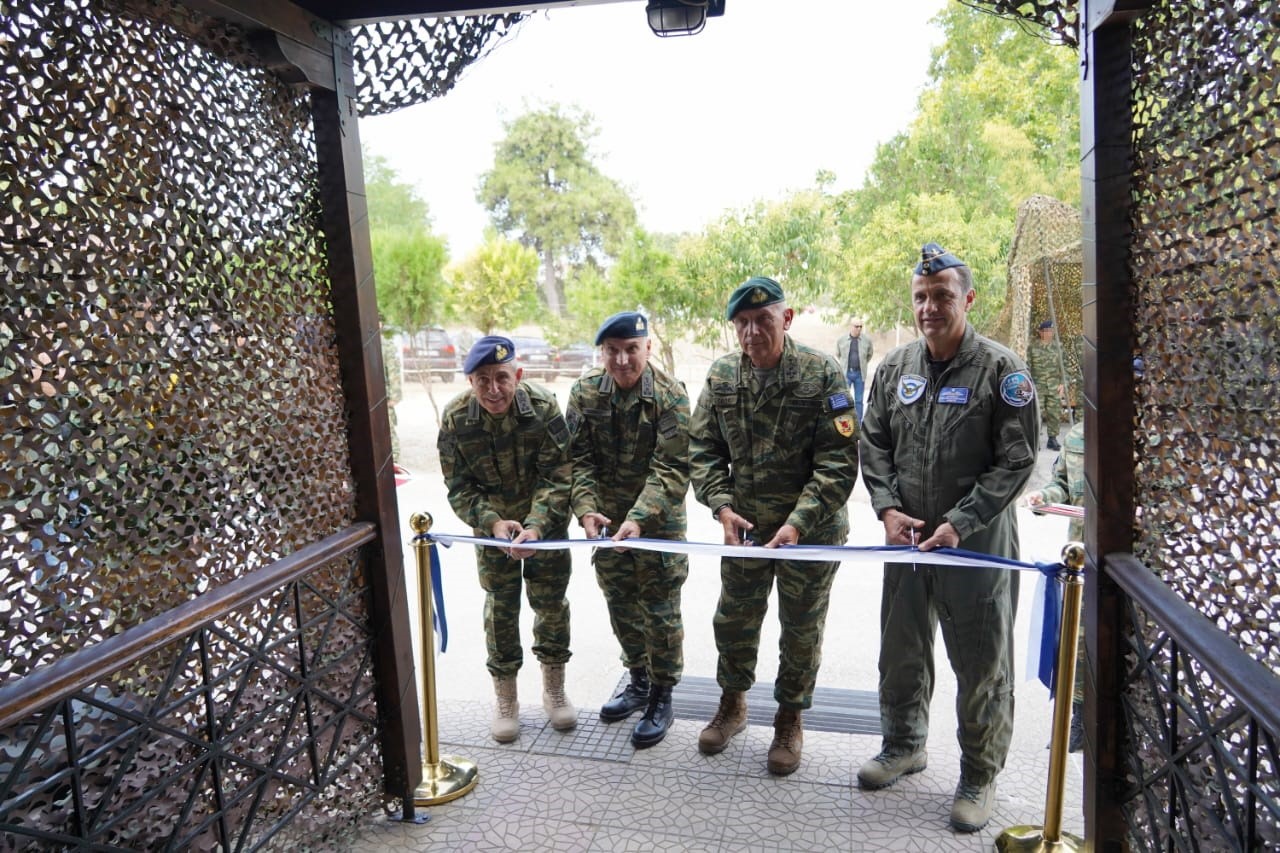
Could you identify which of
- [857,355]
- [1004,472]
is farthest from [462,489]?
[857,355]

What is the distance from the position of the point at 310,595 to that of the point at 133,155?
56.1 inches

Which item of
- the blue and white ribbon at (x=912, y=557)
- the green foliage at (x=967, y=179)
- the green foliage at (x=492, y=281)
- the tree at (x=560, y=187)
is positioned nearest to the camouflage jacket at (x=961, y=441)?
the blue and white ribbon at (x=912, y=557)

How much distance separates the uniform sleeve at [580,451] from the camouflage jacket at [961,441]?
1194mm

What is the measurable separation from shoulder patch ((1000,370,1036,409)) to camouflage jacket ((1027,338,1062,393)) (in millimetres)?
8209

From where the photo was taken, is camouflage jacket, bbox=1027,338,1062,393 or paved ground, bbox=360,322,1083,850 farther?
camouflage jacket, bbox=1027,338,1062,393

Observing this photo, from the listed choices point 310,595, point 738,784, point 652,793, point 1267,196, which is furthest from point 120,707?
point 1267,196

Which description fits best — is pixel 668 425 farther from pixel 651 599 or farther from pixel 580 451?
pixel 651 599

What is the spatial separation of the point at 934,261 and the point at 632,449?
146 cm

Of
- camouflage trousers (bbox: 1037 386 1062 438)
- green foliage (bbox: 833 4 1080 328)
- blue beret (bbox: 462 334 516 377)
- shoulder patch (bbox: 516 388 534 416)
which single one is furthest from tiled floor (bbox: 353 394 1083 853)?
green foliage (bbox: 833 4 1080 328)

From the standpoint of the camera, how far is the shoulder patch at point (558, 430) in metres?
3.56

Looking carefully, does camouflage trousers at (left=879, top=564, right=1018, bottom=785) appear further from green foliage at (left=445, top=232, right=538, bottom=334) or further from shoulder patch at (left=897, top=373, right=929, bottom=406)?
green foliage at (left=445, top=232, right=538, bottom=334)

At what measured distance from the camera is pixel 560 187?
25344mm

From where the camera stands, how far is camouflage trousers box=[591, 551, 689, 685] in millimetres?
3566

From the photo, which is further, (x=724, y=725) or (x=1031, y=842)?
(x=724, y=725)
